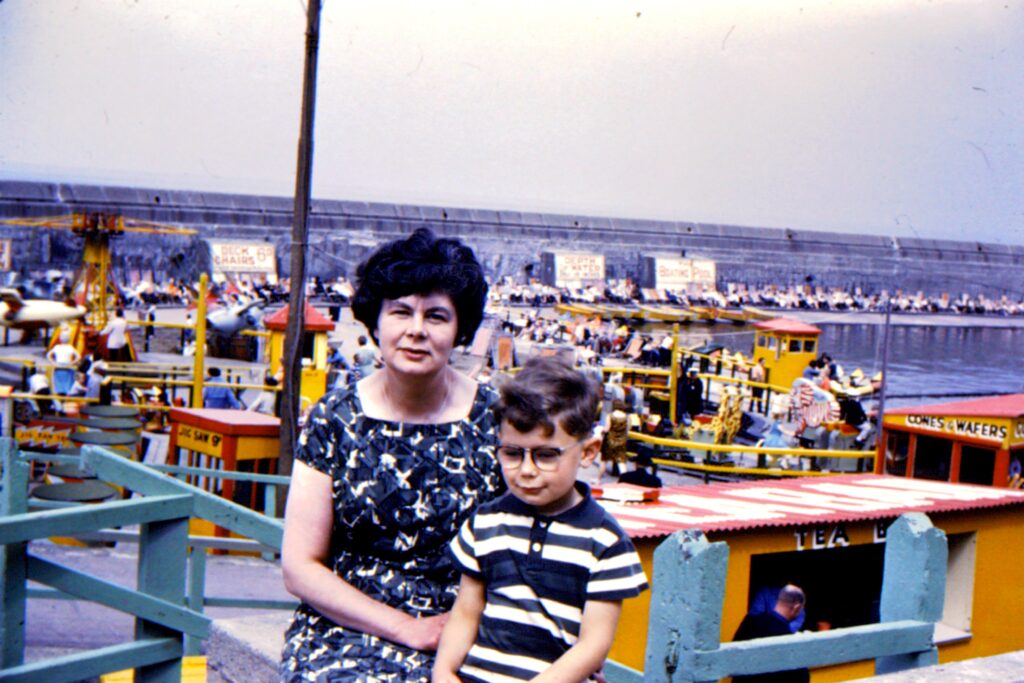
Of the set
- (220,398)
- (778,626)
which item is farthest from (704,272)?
(778,626)

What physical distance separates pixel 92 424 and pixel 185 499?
8.16 m

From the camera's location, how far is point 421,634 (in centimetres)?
213

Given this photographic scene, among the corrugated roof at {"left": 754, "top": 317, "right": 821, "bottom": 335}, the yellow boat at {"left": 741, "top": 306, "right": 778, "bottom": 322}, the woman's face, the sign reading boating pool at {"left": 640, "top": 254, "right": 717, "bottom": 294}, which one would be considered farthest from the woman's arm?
the sign reading boating pool at {"left": 640, "top": 254, "right": 717, "bottom": 294}

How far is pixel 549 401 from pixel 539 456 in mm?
96

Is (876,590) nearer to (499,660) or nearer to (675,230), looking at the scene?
(499,660)

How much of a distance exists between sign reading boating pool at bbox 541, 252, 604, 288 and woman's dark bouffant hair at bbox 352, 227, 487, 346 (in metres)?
15.0

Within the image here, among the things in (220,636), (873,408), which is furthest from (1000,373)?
(220,636)

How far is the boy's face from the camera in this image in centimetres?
198

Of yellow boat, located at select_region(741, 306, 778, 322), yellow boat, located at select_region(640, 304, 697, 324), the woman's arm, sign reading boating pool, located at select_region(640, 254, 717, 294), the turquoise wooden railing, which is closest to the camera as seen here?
the woman's arm

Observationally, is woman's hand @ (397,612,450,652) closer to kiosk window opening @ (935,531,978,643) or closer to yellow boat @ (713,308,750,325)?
kiosk window opening @ (935,531,978,643)

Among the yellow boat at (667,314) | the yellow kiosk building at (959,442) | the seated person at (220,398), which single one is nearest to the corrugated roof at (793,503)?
the yellow kiosk building at (959,442)

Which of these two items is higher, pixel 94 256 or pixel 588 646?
pixel 94 256

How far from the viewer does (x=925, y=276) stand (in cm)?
2111

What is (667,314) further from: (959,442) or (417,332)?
(417,332)
